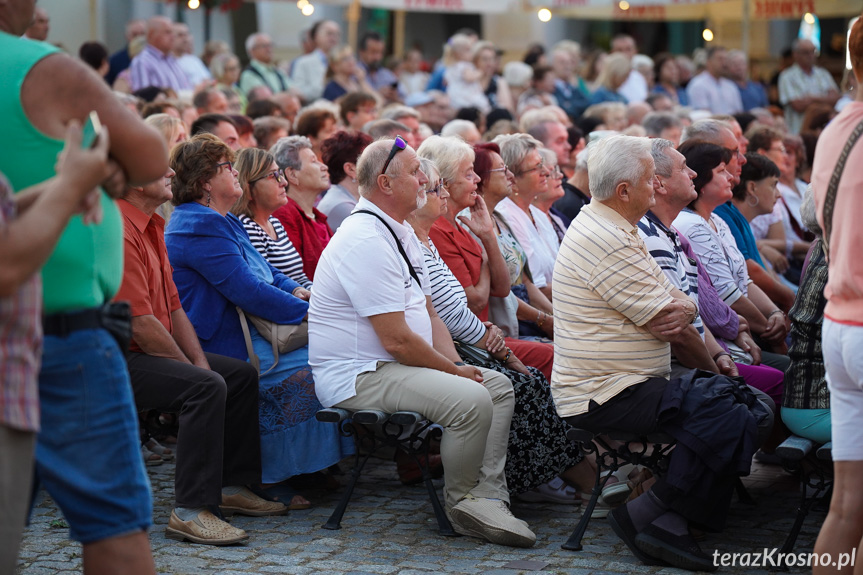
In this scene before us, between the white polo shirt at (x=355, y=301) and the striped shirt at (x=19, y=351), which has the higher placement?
the striped shirt at (x=19, y=351)

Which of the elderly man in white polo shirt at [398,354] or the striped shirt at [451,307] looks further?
the striped shirt at [451,307]

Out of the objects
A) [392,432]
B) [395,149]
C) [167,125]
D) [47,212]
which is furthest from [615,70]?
[47,212]

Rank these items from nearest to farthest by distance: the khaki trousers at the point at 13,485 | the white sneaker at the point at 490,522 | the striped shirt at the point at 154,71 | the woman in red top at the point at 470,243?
the khaki trousers at the point at 13,485 → the white sneaker at the point at 490,522 → the woman in red top at the point at 470,243 → the striped shirt at the point at 154,71

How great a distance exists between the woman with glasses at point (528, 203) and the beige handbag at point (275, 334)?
5.54ft

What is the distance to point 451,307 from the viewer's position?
525 cm

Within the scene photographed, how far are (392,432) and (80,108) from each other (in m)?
2.46

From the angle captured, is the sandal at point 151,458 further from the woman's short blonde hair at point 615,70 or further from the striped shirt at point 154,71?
the woman's short blonde hair at point 615,70

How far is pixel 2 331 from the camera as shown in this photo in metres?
2.32

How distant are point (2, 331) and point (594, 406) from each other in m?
2.64

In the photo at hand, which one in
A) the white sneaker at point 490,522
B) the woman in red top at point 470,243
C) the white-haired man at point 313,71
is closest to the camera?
the white sneaker at point 490,522

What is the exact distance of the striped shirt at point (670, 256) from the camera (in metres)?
4.97

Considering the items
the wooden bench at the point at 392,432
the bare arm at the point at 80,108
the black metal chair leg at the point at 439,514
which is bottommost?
the black metal chair leg at the point at 439,514

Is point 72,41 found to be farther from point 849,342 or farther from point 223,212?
point 849,342

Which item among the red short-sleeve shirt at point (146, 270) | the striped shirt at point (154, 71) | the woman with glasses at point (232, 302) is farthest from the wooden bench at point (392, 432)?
the striped shirt at point (154, 71)
